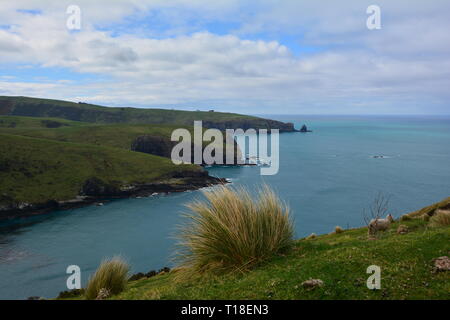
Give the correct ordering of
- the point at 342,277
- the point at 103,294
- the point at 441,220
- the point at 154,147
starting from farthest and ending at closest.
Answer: the point at 154,147
the point at 441,220
the point at 103,294
the point at 342,277

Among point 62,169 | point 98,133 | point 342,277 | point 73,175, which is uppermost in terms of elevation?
point 98,133

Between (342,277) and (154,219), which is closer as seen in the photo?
(342,277)

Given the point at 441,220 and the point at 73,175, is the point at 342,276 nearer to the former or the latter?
the point at 441,220

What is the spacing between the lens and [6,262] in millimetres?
62281

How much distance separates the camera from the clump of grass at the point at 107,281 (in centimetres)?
1208

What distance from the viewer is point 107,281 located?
12.2 m

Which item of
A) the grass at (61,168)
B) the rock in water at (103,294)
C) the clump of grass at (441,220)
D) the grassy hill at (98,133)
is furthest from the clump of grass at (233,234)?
the grassy hill at (98,133)

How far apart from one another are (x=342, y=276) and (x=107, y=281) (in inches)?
319

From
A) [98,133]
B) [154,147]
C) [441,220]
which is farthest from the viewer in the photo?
[98,133]

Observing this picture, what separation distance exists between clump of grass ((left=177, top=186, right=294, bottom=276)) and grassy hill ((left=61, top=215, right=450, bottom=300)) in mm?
470

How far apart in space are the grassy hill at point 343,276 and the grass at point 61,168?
103 m

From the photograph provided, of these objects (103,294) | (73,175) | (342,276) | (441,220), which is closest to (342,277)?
(342,276)
